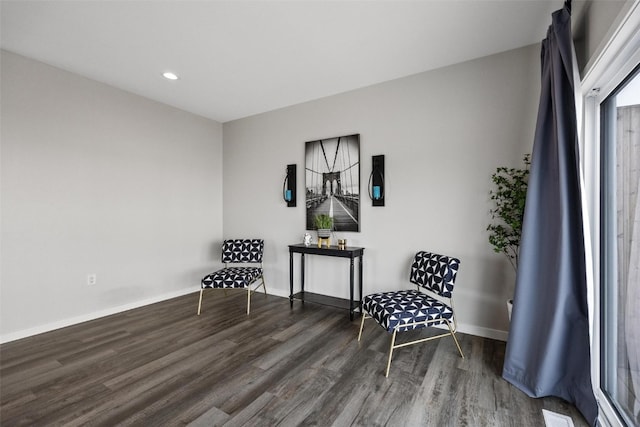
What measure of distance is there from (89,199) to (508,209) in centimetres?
413

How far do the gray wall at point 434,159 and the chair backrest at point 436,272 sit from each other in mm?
309

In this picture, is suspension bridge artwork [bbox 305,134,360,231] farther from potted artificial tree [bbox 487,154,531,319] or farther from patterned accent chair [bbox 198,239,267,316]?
potted artificial tree [bbox 487,154,531,319]

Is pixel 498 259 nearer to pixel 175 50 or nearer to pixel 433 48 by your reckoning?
pixel 433 48

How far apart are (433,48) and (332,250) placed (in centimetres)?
216

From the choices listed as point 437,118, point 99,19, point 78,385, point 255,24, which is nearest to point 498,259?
point 437,118

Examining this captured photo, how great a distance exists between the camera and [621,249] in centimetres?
156

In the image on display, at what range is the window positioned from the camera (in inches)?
55.9

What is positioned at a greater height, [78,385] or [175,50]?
[175,50]

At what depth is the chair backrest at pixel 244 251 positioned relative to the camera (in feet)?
12.6

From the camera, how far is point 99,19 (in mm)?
2168

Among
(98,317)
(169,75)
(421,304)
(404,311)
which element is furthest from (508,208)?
(98,317)

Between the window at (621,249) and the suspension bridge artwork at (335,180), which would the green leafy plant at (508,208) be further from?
the suspension bridge artwork at (335,180)

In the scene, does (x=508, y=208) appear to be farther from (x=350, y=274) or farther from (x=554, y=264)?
(x=350, y=274)

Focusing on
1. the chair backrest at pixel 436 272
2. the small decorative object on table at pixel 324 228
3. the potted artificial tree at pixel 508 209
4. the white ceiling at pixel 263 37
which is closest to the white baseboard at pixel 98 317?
the potted artificial tree at pixel 508 209
